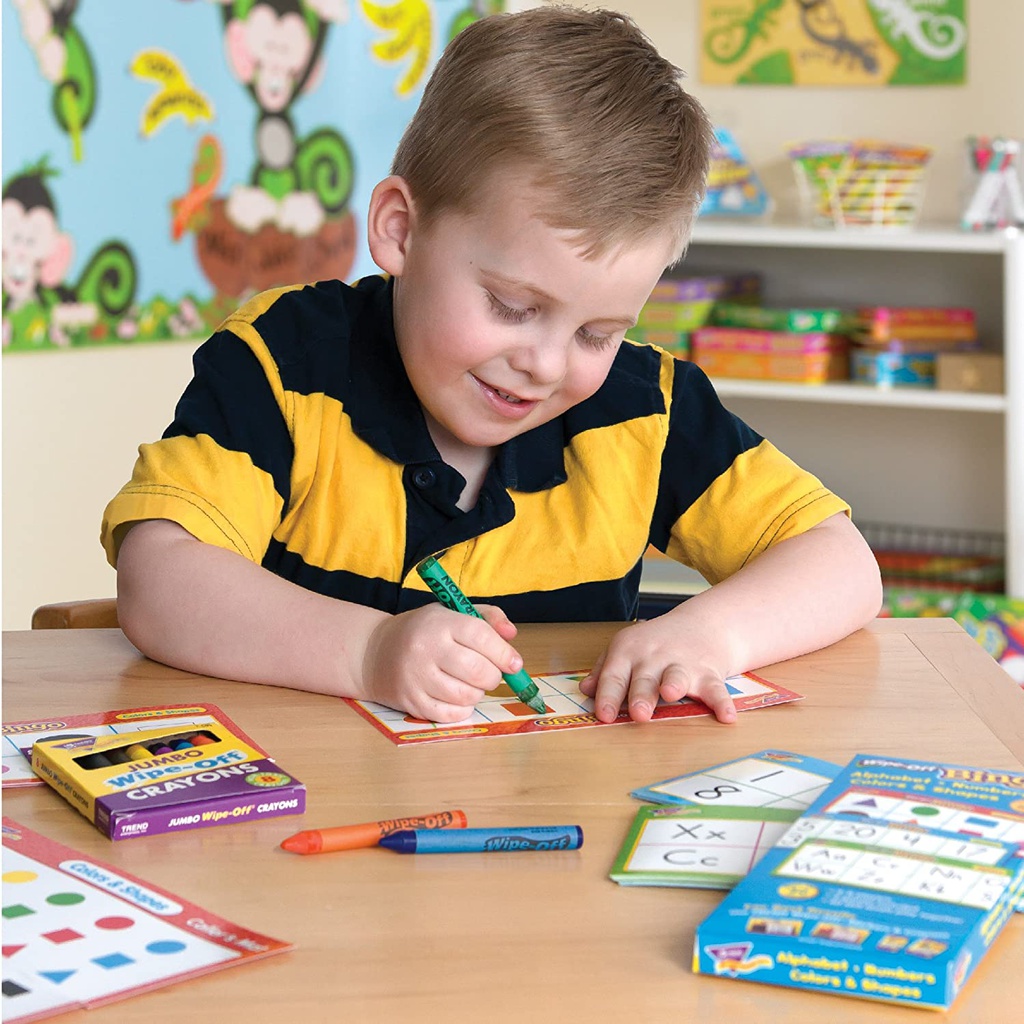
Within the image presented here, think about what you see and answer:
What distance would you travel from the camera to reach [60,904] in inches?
21.2

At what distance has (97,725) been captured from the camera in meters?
0.77

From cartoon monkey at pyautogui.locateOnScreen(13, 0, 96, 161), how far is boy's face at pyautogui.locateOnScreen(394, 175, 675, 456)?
1.22 m

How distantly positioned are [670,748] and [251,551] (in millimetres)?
399

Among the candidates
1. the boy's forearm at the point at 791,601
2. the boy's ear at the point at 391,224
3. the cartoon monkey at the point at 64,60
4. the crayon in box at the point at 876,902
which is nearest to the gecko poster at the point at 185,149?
the cartoon monkey at the point at 64,60

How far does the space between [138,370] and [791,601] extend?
5.22ft

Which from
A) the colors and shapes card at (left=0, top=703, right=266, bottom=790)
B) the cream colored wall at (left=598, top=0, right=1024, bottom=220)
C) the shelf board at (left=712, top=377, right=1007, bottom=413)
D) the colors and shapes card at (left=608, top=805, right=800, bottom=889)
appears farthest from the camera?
the cream colored wall at (left=598, top=0, right=1024, bottom=220)

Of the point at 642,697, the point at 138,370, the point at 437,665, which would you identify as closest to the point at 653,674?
the point at 642,697

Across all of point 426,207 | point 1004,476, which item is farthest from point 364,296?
point 1004,476

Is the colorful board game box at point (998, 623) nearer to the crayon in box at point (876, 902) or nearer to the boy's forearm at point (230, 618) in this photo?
the boy's forearm at point (230, 618)

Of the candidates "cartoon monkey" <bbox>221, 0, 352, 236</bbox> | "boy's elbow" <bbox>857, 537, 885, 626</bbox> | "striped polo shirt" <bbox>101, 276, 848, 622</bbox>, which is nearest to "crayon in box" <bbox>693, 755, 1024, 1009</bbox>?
"boy's elbow" <bbox>857, 537, 885, 626</bbox>

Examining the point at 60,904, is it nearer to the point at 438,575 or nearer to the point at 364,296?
the point at 438,575

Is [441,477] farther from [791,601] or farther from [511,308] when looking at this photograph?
[791,601]

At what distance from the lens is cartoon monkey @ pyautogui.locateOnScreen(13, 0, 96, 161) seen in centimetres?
203

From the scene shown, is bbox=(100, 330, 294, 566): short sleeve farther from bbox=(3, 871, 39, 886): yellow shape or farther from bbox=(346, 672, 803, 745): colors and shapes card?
bbox=(3, 871, 39, 886): yellow shape
